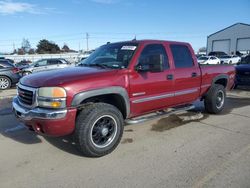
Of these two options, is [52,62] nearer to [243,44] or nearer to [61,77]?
[61,77]

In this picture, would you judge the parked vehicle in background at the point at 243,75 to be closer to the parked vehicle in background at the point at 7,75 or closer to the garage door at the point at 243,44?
the parked vehicle in background at the point at 7,75

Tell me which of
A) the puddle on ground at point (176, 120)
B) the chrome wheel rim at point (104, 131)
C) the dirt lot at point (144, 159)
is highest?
the chrome wheel rim at point (104, 131)

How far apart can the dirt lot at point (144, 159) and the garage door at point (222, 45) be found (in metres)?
53.8

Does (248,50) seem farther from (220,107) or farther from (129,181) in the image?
(129,181)

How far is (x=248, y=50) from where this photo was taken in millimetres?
→ 50406

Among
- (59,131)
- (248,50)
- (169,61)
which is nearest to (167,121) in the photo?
(169,61)

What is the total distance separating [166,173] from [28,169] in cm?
200

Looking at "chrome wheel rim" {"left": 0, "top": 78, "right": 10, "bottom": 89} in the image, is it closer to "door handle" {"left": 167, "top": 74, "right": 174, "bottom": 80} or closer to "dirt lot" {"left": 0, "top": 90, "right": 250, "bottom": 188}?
"dirt lot" {"left": 0, "top": 90, "right": 250, "bottom": 188}

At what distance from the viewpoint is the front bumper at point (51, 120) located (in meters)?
3.80

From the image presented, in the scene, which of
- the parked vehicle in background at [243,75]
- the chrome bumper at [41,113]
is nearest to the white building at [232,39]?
the parked vehicle in background at [243,75]

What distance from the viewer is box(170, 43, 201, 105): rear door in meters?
5.61

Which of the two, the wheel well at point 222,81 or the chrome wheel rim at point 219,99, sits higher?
the wheel well at point 222,81

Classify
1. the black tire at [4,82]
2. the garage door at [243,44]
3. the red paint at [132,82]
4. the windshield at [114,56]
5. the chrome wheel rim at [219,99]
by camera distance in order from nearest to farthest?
1. the red paint at [132,82]
2. the windshield at [114,56]
3. the chrome wheel rim at [219,99]
4. the black tire at [4,82]
5. the garage door at [243,44]

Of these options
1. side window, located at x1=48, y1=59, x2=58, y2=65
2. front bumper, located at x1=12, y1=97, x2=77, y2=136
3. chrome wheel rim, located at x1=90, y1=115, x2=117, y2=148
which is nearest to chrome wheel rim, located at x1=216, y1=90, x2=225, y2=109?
chrome wheel rim, located at x1=90, y1=115, x2=117, y2=148
